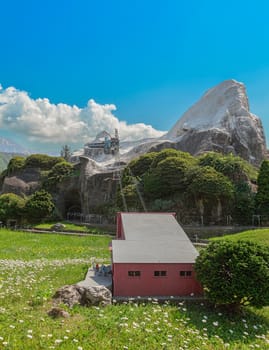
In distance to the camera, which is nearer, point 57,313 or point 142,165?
point 57,313

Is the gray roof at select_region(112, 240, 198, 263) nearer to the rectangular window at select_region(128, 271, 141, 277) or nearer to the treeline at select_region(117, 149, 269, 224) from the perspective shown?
the rectangular window at select_region(128, 271, 141, 277)

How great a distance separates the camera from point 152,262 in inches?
502

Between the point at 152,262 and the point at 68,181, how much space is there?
4184 centimetres

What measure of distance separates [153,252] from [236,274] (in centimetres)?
387

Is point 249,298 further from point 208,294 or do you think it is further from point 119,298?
point 119,298

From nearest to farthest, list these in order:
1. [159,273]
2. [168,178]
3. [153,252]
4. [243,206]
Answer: [159,273], [153,252], [243,206], [168,178]

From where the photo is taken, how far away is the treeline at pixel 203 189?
34906mm

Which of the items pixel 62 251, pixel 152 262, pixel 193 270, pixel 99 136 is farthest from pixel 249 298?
pixel 99 136

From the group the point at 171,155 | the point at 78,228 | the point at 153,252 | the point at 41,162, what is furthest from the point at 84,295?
the point at 41,162

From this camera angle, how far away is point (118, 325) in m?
9.01

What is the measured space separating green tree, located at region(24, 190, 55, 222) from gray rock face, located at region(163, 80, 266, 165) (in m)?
22.5

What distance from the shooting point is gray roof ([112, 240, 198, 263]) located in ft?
42.5

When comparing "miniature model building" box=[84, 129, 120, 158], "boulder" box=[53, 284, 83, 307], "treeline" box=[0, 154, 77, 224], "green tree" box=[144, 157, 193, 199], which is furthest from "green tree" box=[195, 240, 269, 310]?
"miniature model building" box=[84, 129, 120, 158]

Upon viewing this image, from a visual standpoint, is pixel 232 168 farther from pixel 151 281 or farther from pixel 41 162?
pixel 41 162
